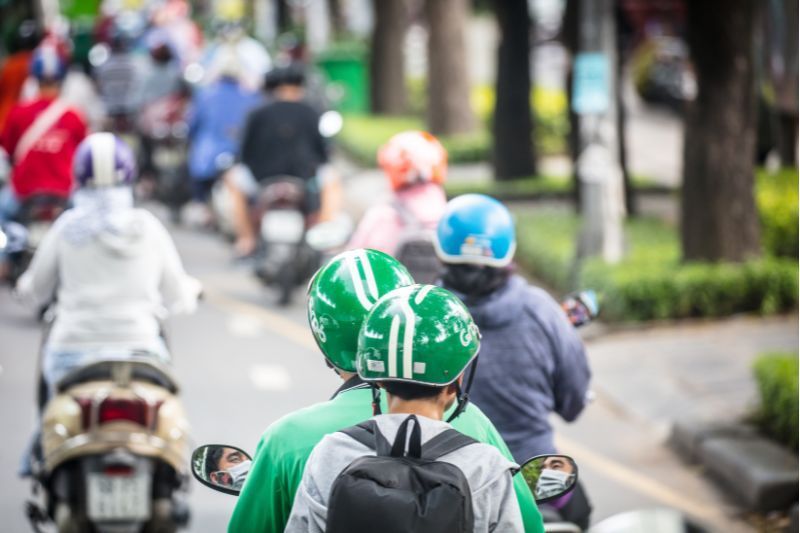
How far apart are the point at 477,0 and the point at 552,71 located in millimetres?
5765

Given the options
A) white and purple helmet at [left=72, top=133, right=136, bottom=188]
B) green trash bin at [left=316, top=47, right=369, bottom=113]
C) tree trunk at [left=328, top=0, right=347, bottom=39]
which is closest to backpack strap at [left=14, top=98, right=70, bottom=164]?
white and purple helmet at [left=72, top=133, right=136, bottom=188]

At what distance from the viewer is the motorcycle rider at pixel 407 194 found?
7.75 meters

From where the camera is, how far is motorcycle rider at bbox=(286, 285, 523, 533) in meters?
3.43

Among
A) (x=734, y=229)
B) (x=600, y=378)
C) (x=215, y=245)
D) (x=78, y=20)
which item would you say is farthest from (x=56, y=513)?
(x=78, y=20)

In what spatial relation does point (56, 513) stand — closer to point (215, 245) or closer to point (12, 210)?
point (12, 210)

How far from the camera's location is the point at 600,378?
1017cm

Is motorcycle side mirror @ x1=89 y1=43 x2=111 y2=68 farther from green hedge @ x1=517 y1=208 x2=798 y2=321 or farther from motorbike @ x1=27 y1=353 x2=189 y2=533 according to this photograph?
motorbike @ x1=27 y1=353 x2=189 y2=533

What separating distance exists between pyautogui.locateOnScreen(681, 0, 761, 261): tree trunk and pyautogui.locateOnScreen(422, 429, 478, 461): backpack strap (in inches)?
349

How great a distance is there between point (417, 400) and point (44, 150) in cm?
870

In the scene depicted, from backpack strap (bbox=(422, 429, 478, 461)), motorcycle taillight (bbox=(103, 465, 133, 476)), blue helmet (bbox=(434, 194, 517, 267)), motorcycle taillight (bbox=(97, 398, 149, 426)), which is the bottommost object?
motorcycle taillight (bbox=(103, 465, 133, 476))

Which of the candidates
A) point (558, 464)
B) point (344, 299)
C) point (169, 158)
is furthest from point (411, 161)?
point (169, 158)

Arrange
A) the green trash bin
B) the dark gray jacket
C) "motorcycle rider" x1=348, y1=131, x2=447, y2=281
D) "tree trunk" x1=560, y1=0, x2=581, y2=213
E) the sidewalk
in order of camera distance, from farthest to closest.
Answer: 1. the green trash bin
2. "tree trunk" x1=560, y1=0, x2=581, y2=213
3. the sidewalk
4. "motorcycle rider" x1=348, y1=131, x2=447, y2=281
5. the dark gray jacket

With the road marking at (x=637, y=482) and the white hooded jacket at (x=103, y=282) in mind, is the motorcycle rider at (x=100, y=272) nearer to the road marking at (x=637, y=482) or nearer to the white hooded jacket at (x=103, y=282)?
the white hooded jacket at (x=103, y=282)

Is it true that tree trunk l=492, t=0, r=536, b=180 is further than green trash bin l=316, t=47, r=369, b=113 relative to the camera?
No
